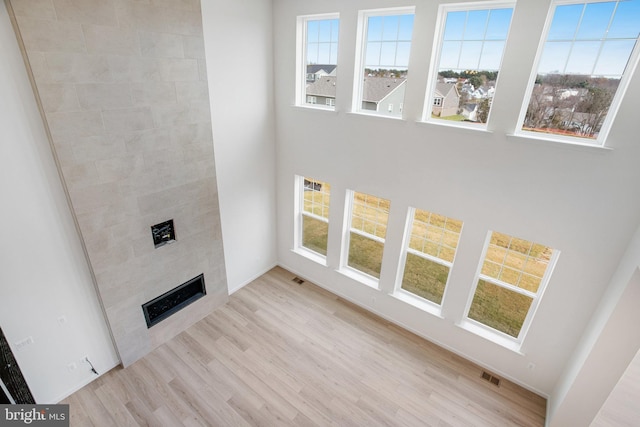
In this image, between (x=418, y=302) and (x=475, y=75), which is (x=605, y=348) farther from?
(x=475, y=75)

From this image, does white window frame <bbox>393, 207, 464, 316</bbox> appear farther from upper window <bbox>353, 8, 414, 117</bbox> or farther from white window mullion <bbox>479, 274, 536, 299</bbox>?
upper window <bbox>353, 8, 414, 117</bbox>

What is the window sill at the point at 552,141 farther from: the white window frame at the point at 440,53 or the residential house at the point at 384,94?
the residential house at the point at 384,94

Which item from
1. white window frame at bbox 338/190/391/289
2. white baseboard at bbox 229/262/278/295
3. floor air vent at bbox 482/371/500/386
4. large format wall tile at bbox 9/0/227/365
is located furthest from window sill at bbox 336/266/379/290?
large format wall tile at bbox 9/0/227/365

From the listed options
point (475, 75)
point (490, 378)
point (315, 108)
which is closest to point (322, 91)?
point (315, 108)

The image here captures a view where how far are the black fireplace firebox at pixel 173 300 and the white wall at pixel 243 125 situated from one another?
2.15ft

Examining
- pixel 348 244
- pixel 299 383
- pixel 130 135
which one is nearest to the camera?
pixel 130 135

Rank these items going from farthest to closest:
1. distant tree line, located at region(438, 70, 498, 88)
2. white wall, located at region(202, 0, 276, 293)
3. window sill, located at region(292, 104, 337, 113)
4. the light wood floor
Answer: window sill, located at region(292, 104, 337, 113), white wall, located at region(202, 0, 276, 293), the light wood floor, distant tree line, located at region(438, 70, 498, 88)

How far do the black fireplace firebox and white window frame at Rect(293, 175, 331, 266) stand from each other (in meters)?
1.97

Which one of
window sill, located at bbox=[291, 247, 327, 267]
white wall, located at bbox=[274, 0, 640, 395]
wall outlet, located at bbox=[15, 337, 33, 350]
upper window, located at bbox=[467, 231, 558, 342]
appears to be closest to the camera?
white wall, located at bbox=[274, 0, 640, 395]

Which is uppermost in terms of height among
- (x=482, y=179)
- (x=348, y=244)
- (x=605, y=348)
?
(x=482, y=179)

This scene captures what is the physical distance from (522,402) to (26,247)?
615 centimetres

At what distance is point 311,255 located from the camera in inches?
245

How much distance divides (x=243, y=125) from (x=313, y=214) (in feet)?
6.69

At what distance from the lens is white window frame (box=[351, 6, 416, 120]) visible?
399 centimetres
